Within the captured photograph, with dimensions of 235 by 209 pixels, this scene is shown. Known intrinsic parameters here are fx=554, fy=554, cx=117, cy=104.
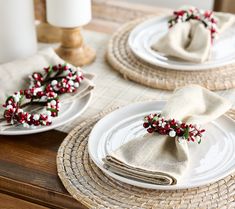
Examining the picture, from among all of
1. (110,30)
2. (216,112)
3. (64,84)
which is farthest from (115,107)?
(110,30)

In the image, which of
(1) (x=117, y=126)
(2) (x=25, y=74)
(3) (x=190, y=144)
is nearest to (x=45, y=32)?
(2) (x=25, y=74)

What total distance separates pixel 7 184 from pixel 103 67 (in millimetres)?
418

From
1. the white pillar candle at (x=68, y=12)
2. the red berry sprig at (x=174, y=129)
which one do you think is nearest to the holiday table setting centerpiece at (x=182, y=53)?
the white pillar candle at (x=68, y=12)

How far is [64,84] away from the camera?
1.07 m

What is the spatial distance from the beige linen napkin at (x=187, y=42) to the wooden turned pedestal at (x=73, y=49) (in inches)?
6.4

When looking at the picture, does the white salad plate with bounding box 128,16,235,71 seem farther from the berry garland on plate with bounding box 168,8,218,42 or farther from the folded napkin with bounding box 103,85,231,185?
the folded napkin with bounding box 103,85,231,185

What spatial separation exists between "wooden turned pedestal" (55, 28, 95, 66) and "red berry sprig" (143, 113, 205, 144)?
397 millimetres

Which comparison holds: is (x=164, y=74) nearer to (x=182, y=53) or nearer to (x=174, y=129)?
(x=182, y=53)

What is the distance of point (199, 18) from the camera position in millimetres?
1225

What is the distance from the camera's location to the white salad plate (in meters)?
1.16

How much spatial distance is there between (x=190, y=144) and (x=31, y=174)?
→ 0.27 m

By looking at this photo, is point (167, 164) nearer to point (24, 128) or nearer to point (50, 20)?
point (24, 128)

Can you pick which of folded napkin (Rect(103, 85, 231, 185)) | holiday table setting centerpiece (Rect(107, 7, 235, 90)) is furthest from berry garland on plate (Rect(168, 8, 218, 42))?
folded napkin (Rect(103, 85, 231, 185))

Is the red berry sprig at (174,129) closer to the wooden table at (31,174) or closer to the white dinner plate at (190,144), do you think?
the white dinner plate at (190,144)
